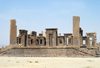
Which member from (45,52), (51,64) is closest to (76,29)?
(45,52)

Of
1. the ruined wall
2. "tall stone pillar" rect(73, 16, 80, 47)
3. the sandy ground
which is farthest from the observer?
"tall stone pillar" rect(73, 16, 80, 47)

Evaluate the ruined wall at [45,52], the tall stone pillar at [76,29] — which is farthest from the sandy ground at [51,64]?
the tall stone pillar at [76,29]

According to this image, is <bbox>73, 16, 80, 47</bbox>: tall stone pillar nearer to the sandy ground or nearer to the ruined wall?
the ruined wall

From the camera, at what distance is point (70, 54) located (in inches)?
823

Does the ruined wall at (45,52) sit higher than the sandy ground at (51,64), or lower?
higher

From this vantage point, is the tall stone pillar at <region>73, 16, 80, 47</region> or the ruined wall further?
the tall stone pillar at <region>73, 16, 80, 47</region>

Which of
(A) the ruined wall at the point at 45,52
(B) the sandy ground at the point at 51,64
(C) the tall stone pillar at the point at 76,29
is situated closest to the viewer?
(B) the sandy ground at the point at 51,64

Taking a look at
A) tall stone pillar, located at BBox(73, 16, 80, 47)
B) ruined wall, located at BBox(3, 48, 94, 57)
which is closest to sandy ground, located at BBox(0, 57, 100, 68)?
ruined wall, located at BBox(3, 48, 94, 57)

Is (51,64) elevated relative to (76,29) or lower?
lower

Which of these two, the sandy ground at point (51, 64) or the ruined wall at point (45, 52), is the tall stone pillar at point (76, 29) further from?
the sandy ground at point (51, 64)

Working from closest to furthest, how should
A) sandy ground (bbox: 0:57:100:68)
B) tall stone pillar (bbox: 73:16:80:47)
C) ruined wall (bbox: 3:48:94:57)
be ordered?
sandy ground (bbox: 0:57:100:68) → ruined wall (bbox: 3:48:94:57) → tall stone pillar (bbox: 73:16:80:47)

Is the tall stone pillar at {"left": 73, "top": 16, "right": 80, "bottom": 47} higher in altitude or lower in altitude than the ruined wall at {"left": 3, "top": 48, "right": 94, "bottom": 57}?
higher

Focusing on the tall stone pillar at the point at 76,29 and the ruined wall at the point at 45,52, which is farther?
the tall stone pillar at the point at 76,29

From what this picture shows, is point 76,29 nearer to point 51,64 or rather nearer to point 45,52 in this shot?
point 45,52
